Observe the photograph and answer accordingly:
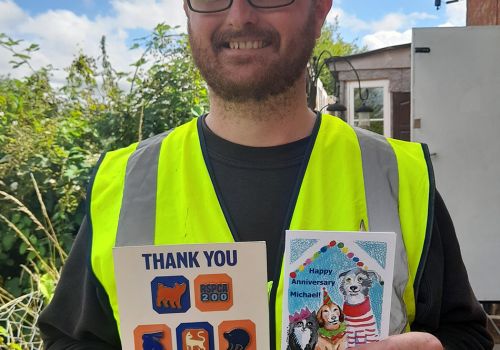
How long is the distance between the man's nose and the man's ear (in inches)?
6.9

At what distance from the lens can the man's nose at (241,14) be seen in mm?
1107

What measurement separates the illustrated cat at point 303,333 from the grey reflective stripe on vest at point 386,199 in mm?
235

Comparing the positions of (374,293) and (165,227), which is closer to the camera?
(374,293)

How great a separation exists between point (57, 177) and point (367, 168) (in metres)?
1.98

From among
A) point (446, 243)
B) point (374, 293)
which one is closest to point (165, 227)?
point (374, 293)

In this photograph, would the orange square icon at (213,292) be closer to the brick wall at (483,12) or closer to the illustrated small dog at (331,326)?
the illustrated small dog at (331,326)

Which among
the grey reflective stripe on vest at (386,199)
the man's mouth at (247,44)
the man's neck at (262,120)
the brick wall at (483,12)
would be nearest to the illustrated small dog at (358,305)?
the grey reflective stripe on vest at (386,199)

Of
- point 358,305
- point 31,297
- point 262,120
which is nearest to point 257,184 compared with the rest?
point 262,120

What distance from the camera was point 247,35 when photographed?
1.11 meters

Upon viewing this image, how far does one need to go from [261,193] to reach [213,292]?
331mm

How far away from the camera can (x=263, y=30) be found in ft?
3.67

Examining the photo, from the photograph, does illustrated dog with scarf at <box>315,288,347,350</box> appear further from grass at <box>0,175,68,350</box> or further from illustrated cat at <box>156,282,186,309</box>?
grass at <box>0,175,68,350</box>

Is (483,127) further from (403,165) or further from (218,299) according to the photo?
(218,299)

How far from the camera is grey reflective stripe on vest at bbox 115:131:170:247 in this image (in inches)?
42.7
